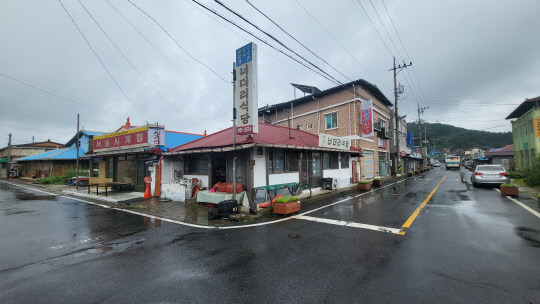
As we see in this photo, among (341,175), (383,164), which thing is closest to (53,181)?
(341,175)

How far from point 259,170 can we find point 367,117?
1409cm

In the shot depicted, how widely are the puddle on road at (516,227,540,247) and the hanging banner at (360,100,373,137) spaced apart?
14.4 m

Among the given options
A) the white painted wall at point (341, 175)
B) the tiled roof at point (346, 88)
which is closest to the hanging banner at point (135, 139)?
the white painted wall at point (341, 175)

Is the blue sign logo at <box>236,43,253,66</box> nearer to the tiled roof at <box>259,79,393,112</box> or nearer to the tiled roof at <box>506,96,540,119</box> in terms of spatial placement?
the tiled roof at <box>259,79,393,112</box>

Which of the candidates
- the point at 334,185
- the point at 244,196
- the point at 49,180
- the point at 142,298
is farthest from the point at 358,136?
the point at 49,180

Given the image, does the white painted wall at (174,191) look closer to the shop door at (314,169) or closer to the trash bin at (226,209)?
the trash bin at (226,209)

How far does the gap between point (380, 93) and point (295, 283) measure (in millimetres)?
27047

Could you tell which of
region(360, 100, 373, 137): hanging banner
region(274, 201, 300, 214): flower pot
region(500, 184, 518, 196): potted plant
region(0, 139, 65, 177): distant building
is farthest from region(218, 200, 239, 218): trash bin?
region(0, 139, 65, 177): distant building

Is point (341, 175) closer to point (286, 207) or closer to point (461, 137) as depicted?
point (286, 207)

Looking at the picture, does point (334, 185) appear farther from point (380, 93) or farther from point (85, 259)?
point (380, 93)

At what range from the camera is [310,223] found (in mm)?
7000

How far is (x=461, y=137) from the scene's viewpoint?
86375mm

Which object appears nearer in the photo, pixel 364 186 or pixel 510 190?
pixel 510 190

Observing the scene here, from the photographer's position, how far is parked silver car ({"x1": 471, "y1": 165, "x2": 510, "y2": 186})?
13.8 m
